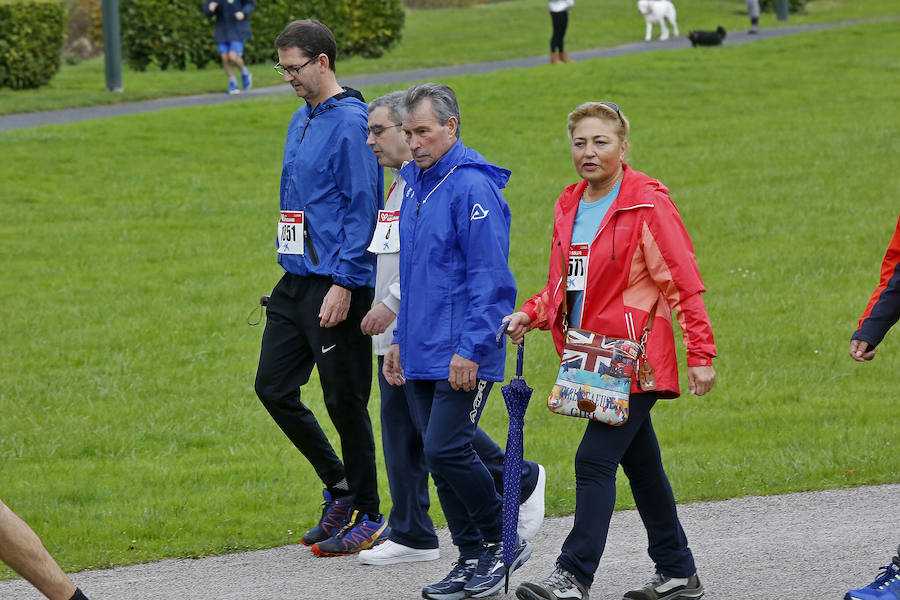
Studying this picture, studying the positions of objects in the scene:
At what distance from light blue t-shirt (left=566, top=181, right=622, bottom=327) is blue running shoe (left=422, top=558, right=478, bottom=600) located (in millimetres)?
1106

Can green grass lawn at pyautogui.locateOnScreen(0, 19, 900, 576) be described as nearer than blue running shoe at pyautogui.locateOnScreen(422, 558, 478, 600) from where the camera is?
No

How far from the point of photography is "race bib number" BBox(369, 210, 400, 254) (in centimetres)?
561

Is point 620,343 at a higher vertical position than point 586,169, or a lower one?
lower

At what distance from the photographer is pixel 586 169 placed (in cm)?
497

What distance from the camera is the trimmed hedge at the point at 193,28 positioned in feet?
87.0

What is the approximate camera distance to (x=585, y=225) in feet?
16.5

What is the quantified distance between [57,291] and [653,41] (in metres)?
21.4

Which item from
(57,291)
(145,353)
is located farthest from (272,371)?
(57,291)

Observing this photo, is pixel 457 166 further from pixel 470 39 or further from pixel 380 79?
pixel 470 39

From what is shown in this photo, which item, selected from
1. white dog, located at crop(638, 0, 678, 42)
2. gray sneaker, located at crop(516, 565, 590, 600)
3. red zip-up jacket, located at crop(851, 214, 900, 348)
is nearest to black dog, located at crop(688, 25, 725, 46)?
white dog, located at crop(638, 0, 678, 42)

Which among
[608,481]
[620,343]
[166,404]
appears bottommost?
[166,404]

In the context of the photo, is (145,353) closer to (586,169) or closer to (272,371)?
(272,371)

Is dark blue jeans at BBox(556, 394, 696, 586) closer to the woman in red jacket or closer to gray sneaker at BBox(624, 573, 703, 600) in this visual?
the woman in red jacket

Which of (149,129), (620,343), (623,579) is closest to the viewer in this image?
(620,343)
